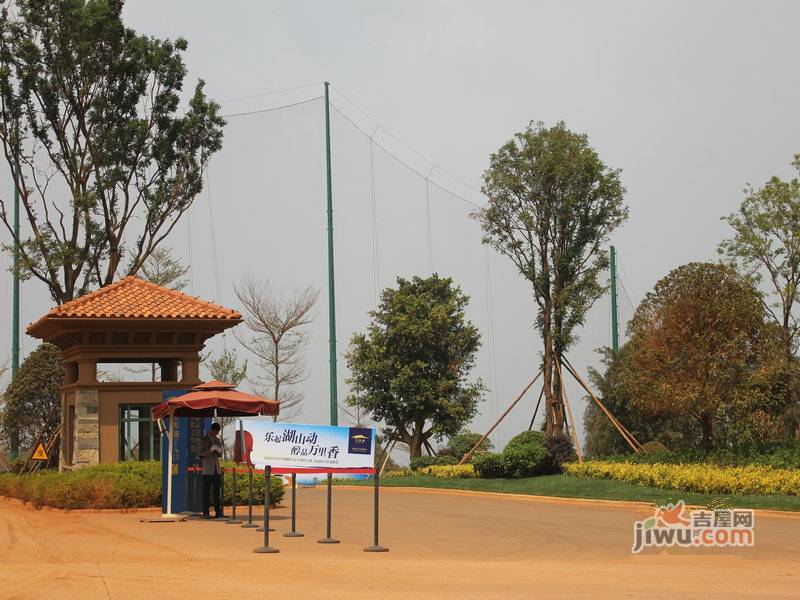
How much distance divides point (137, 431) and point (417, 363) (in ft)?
46.1

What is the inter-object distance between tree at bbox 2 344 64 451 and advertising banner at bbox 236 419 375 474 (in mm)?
18154

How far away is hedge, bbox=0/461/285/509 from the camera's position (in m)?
20.1

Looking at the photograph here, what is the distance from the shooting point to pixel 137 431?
24172 millimetres

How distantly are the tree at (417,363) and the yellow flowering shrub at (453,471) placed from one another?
486cm

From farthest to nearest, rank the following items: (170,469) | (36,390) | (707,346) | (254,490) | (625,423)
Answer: (625,423) → (36,390) → (707,346) → (254,490) → (170,469)

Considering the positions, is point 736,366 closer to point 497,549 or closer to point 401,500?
point 401,500

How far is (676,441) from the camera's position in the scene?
36688 mm

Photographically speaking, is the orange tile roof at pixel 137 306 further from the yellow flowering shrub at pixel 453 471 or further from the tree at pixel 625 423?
the tree at pixel 625 423

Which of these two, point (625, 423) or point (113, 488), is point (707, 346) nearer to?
point (625, 423)

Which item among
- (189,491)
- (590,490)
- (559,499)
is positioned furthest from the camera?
(590,490)

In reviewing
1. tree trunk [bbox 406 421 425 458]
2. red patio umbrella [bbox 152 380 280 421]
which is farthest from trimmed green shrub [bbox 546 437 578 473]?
red patio umbrella [bbox 152 380 280 421]

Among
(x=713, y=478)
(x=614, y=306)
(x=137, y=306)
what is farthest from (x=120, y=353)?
(x=614, y=306)

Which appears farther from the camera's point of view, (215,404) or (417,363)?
(417,363)

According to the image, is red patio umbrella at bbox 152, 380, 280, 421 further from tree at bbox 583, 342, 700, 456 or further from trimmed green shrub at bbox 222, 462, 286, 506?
tree at bbox 583, 342, 700, 456
